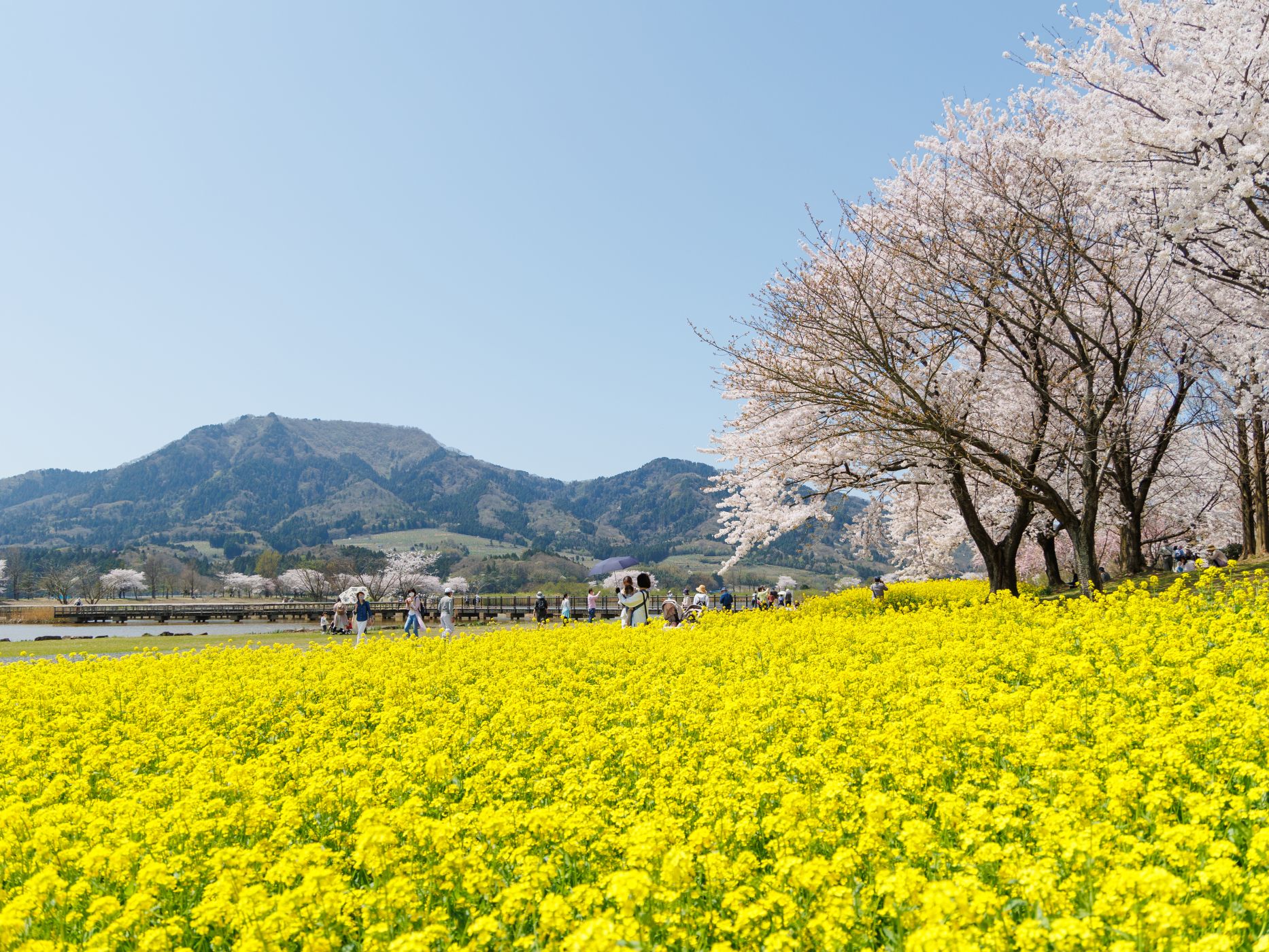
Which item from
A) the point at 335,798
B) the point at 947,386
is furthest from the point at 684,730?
the point at 947,386

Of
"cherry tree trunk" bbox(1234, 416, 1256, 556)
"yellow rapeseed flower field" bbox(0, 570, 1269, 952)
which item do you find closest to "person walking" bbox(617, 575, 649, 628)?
"yellow rapeseed flower field" bbox(0, 570, 1269, 952)

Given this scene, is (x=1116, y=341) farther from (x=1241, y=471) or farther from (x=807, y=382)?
(x=1241, y=471)

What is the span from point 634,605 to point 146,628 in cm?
3993

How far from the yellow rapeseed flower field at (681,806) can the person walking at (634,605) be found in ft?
27.0

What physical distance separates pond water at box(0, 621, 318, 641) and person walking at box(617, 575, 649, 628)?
2581 centimetres

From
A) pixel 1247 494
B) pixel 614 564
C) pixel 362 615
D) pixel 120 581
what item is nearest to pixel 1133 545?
pixel 1247 494

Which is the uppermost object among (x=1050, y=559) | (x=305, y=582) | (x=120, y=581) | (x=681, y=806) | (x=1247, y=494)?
(x=1247, y=494)

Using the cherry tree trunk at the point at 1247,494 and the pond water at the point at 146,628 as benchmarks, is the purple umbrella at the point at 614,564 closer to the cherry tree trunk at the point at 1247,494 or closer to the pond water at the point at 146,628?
the pond water at the point at 146,628

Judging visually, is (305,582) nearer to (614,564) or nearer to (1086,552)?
(614,564)

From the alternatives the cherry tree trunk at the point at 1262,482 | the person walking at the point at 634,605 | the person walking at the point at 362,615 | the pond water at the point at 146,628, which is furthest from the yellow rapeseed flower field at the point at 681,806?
the pond water at the point at 146,628

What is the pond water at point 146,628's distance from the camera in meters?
42.1

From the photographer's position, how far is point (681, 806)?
556 centimetres

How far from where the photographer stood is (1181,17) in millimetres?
14297

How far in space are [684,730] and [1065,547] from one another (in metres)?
40.5
